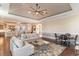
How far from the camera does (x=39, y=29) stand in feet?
10.1

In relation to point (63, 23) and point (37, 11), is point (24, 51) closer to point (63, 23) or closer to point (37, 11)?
point (37, 11)

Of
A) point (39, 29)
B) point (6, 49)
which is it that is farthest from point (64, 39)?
point (6, 49)

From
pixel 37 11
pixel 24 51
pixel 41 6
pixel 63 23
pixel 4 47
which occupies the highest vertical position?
pixel 41 6

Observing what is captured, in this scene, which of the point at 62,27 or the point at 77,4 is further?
the point at 62,27

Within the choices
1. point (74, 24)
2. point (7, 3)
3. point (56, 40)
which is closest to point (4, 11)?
point (7, 3)

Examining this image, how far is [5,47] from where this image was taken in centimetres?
290

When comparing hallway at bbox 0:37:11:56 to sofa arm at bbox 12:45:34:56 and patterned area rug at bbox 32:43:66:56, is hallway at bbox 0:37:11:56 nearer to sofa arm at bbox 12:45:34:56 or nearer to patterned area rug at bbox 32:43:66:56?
sofa arm at bbox 12:45:34:56

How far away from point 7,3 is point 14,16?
1.23 feet

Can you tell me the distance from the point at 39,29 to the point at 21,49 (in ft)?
2.32

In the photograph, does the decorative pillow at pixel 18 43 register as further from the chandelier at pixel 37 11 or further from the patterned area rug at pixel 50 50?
the chandelier at pixel 37 11

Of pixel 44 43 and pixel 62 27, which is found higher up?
pixel 62 27

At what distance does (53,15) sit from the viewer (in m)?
3.04

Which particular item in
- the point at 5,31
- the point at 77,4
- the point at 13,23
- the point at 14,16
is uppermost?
the point at 77,4

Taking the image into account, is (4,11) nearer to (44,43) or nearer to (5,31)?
(5,31)
